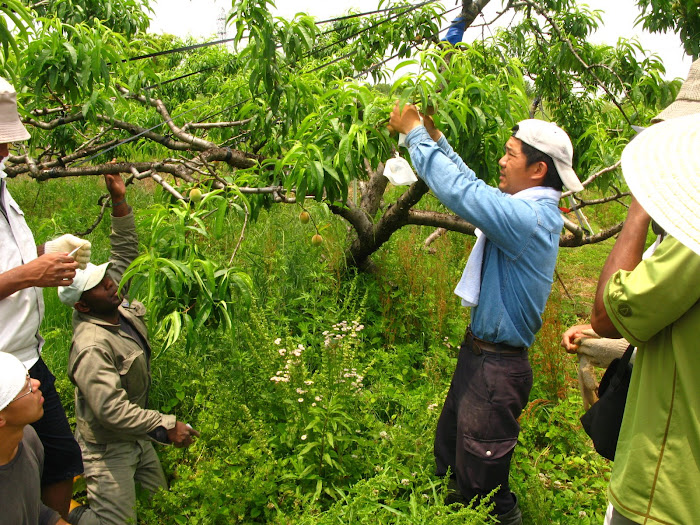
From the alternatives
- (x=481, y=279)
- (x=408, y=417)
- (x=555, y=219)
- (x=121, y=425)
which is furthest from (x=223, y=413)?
(x=555, y=219)

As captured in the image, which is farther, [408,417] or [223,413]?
[408,417]

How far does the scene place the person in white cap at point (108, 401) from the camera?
7.30ft

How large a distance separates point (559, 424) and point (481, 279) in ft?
5.50

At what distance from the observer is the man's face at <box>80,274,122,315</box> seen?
2.31 m

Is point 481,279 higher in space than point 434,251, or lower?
higher

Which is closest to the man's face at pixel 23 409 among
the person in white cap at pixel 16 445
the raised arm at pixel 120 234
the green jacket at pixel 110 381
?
the person in white cap at pixel 16 445

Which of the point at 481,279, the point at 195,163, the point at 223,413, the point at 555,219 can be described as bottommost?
the point at 223,413

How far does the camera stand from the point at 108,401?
220 cm

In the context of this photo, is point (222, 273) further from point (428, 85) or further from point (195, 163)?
point (195, 163)

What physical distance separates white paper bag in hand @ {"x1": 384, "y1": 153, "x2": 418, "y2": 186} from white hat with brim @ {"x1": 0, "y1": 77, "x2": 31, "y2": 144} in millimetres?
1357

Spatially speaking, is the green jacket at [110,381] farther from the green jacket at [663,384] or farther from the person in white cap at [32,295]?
the green jacket at [663,384]

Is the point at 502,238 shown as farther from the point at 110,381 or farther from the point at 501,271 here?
the point at 110,381

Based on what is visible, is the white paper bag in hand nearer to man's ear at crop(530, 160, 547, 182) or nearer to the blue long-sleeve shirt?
the blue long-sleeve shirt

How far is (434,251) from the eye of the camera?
17.7 feet
